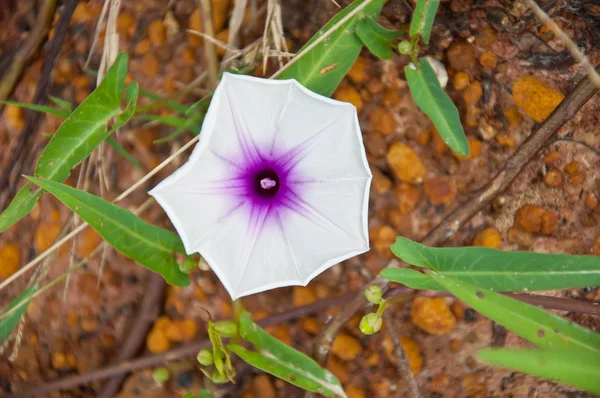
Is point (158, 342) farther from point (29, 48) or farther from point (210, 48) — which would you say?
point (29, 48)

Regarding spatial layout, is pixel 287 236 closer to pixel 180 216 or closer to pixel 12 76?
pixel 180 216

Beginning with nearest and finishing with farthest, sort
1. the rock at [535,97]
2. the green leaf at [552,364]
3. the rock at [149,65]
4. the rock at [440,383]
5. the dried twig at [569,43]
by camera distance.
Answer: the green leaf at [552,364] < the dried twig at [569,43] < the rock at [535,97] < the rock at [440,383] < the rock at [149,65]

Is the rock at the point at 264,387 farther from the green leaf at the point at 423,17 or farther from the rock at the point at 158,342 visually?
the green leaf at the point at 423,17

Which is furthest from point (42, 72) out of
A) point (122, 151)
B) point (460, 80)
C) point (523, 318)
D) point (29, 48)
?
point (523, 318)

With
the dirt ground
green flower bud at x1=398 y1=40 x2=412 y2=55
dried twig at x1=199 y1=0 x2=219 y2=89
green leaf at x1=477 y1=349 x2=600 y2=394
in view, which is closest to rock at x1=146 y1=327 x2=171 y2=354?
the dirt ground

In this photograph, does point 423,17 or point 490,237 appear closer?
point 423,17

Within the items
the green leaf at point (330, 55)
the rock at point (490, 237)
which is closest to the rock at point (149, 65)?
the green leaf at point (330, 55)
